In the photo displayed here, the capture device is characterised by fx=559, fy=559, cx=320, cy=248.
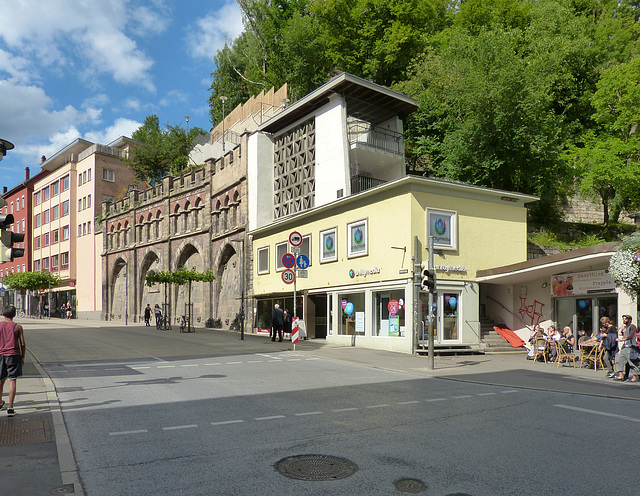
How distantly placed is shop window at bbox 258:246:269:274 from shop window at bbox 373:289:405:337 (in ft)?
32.7

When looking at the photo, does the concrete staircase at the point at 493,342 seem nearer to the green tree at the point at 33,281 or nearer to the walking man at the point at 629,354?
the walking man at the point at 629,354

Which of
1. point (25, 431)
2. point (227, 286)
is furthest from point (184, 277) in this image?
point (25, 431)

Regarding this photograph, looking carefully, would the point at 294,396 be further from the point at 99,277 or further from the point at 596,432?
the point at 99,277

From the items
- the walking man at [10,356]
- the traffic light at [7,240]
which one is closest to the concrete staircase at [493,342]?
the traffic light at [7,240]

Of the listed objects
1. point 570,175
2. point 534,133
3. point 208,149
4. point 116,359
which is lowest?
point 116,359

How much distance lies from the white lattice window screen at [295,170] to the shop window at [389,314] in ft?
28.1

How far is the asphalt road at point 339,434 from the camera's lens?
5.66 meters

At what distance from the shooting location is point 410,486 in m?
5.49

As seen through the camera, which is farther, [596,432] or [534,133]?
[534,133]

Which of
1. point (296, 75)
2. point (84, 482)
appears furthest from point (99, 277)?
point (84, 482)

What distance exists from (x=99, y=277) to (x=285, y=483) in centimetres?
5747

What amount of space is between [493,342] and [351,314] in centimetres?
596

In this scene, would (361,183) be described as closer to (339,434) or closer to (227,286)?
(227,286)

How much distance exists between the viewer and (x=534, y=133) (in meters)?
29.0
